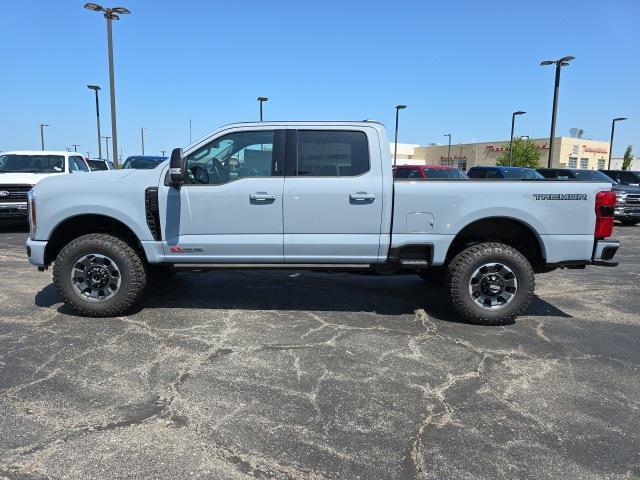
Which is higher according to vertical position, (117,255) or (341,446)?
(117,255)

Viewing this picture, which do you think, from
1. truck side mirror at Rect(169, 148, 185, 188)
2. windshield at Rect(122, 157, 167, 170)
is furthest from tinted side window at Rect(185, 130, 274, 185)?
windshield at Rect(122, 157, 167, 170)

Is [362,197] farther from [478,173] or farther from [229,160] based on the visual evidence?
[478,173]

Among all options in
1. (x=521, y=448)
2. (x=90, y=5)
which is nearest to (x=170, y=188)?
(x=521, y=448)

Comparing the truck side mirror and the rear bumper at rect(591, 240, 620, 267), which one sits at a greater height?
the truck side mirror

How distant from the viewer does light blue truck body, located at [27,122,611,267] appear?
4.89 metres

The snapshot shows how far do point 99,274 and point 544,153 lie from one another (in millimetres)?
64919

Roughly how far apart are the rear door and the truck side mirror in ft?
3.41

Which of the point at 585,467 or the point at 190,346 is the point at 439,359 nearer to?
the point at 585,467

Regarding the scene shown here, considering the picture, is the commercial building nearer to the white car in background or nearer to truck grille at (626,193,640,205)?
truck grille at (626,193,640,205)

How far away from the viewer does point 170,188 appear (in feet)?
16.3

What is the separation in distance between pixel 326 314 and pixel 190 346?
1639mm

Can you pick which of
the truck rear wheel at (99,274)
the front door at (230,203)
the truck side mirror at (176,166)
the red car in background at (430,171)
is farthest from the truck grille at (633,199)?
the truck rear wheel at (99,274)

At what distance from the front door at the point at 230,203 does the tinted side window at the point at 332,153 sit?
0.82ft

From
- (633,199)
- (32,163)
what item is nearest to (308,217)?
(32,163)
